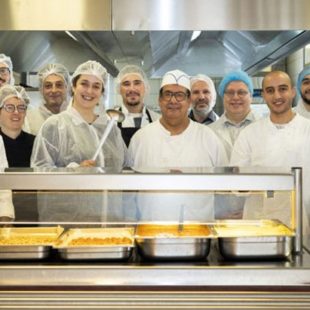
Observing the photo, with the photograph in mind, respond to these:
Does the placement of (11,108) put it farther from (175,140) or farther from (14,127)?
(175,140)

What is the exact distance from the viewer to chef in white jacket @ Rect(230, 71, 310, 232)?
2.52 meters

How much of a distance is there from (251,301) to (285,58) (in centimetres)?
224

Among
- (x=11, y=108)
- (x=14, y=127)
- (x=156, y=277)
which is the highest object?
(x=11, y=108)

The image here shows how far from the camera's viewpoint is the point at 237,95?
3051 millimetres

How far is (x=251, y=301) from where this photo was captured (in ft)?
4.90

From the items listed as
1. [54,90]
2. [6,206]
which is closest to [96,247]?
[6,206]

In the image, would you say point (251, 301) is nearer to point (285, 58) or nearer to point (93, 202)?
point (93, 202)

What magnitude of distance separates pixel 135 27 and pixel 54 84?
0.60 metres

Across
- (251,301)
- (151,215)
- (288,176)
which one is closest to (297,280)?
(251,301)

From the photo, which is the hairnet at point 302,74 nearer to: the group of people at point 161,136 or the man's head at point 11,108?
the group of people at point 161,136

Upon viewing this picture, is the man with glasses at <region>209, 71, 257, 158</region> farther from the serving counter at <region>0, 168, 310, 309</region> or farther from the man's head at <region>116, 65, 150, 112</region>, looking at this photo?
the serving counter at <region>0, 168, 310, 309</region>

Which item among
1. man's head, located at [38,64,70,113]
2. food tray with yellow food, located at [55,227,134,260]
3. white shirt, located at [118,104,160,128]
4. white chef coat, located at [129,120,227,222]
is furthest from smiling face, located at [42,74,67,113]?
food tray with yellow food, located at [55,227,134,260]

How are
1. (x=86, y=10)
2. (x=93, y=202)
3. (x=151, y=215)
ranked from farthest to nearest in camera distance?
1. (x=86, y=10)
2. (x=93, y=202)
3. (x=151, y=215)

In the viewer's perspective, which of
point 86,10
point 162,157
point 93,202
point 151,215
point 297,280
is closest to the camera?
point 297,280
